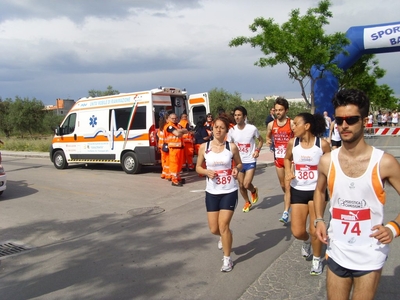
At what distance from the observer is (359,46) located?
1798 cm

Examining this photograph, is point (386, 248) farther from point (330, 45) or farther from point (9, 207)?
point (330, 45)

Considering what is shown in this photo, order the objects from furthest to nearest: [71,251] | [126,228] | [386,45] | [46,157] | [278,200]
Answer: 1. [46,157]
2. [386,45]
3. [278,200]
4. [126,228]
5. [71,251]

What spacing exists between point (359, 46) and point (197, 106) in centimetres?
900

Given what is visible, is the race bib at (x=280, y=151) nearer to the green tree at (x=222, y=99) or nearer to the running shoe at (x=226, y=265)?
the running shoe at (x=226, y=265)

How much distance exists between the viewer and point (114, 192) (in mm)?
9711

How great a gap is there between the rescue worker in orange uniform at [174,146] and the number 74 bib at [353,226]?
7691 mm

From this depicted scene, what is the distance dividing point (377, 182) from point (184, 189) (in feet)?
25.0

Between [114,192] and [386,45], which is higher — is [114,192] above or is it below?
below

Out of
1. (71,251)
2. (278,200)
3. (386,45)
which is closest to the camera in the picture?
(71,251)

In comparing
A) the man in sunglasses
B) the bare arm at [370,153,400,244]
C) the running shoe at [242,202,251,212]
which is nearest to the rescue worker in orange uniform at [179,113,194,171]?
the running shoe at [242,202,251,212]

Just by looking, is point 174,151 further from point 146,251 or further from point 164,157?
point 146,251

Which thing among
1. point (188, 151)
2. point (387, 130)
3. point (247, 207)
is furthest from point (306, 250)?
point (387, 130)

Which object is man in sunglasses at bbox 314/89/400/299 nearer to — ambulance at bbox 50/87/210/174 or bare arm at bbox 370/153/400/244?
bare arm at bbox 370/153/400/244

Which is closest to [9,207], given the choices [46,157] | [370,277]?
[370,277]
